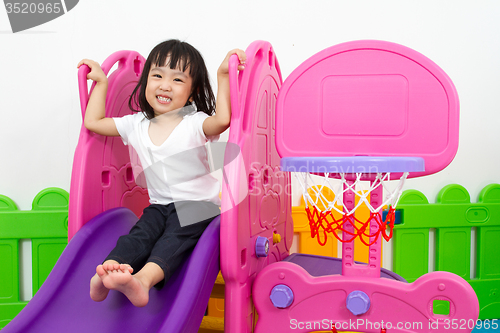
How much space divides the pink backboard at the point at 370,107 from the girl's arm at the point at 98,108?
0.47m

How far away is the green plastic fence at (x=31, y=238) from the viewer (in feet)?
4.40

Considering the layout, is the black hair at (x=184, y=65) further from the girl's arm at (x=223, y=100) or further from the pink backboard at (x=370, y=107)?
the pink backboard at (x=370, y=107)

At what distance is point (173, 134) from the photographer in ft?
3.41

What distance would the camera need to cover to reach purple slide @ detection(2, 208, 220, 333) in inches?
31.9

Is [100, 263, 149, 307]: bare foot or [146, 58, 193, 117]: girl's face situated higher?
[146, 58, 193, 117]: girl's face

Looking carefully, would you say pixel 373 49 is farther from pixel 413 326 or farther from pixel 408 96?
pixel 413 326

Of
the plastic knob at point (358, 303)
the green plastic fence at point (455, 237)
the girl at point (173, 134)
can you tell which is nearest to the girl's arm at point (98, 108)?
the girl at point (173, 134)

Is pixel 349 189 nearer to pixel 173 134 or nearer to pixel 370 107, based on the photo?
pixel 370 107

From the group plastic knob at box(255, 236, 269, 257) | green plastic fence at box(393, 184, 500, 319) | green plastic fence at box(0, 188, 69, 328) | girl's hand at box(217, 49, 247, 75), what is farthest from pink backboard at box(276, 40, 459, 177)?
green plastic fence at box(0, 188, 69, 328)

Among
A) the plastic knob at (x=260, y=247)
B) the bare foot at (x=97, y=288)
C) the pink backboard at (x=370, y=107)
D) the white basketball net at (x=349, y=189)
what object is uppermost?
the pink backboard at (x=370, y=107)

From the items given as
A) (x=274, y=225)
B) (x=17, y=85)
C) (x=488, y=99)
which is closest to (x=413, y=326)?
(x=274, y=225)

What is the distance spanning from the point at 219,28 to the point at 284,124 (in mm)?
675

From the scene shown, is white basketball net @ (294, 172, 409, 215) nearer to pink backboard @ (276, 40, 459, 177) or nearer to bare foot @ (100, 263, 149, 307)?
pink backboard @ (276, 40, 459, 177)

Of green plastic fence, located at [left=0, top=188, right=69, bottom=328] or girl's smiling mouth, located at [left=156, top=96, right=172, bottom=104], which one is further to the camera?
green plastic fence, located at [left=0, top=188, right=69, bottom=328]
